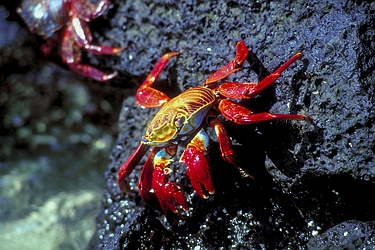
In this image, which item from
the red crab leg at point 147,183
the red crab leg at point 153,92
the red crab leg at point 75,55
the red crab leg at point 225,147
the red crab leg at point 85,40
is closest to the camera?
the red crab leg at point 225,147

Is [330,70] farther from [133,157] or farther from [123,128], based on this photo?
[123,128]

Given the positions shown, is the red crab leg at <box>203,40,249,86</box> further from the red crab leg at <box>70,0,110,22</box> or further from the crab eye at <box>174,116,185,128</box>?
the red crab leg at <box>70,0,110,22</box>

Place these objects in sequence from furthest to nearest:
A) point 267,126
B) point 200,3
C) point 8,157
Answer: point 8,157, point 200,3, point 267,126

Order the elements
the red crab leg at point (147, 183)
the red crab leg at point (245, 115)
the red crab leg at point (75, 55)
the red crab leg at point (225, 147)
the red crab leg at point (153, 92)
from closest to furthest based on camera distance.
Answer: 1. the red crab leg at point (245, 115)
2. the red crab leg at point (225, 147)
3. the red crab leg at point (147, 183)
4. the red crab leg at point (153, 92)
5. the red crab leg at point (75, 55)

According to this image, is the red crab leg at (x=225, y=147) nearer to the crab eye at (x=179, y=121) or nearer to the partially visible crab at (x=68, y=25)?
the crab eye at (x=179, y=121)

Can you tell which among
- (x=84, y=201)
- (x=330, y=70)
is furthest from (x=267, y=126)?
(x=84, y=201)

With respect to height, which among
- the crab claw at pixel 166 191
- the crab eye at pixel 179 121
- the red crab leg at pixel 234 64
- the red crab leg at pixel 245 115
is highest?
the red crab leg at pixel 234 64

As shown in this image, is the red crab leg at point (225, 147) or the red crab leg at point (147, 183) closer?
the red crab leg at point (225, 147)

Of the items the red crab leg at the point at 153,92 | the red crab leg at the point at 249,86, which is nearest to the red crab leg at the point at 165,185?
the red crab leg at the point at 153,92
